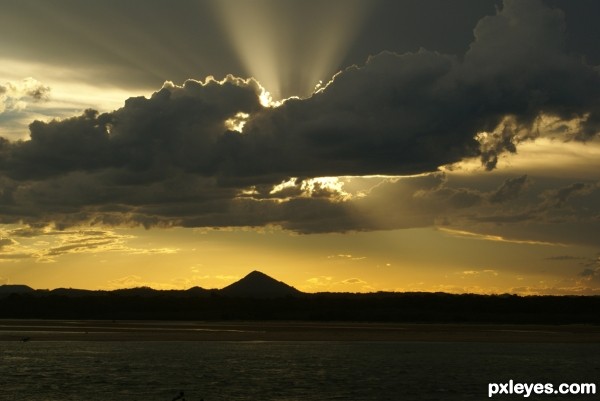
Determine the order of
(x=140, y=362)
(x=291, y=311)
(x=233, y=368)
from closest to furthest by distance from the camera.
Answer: (x=233, y=368) < (x=140, y=362) < (x=291, y=311)

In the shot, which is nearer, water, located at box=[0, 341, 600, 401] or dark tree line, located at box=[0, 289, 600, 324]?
water, located at box=[0, 341, 600, 401]

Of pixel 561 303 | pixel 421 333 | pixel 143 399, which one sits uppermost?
pixel 561 303

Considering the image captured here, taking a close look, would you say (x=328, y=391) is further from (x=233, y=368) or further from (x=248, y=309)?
(x=248, y=309)

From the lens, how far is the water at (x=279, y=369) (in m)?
57.0

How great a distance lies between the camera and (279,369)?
70.1m

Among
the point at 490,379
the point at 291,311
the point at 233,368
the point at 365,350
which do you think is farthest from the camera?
the point at 291,311

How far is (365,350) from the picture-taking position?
90.4 m

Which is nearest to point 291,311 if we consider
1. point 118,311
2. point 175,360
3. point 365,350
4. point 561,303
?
point 118,311

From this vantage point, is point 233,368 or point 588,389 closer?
point 588,389

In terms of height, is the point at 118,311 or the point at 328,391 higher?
the point at 118,311

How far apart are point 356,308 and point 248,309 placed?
81.9ft

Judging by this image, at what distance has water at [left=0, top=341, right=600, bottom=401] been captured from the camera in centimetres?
5700

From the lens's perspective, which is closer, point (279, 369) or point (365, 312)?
point (279, 369)

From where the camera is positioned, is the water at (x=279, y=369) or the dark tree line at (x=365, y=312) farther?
the dark tree line at (x=365, y=312)
